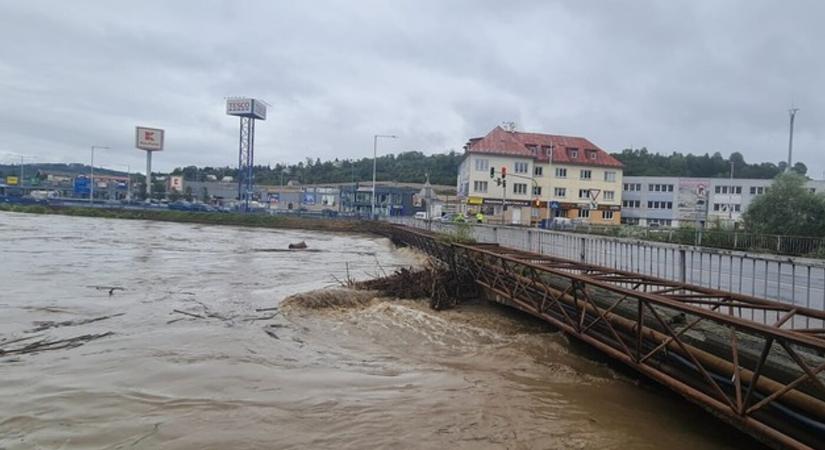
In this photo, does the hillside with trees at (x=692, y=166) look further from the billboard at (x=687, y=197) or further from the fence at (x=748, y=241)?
the fence at (x=748, y=241)

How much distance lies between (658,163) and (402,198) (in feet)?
188

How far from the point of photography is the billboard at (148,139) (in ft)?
336

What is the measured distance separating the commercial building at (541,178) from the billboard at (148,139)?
6478 centimetres

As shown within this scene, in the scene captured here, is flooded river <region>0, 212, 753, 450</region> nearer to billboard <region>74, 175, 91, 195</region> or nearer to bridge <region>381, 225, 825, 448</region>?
bridge <region>381, 225, 825, 448</region>

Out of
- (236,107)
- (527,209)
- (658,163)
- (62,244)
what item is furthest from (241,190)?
(658,163)

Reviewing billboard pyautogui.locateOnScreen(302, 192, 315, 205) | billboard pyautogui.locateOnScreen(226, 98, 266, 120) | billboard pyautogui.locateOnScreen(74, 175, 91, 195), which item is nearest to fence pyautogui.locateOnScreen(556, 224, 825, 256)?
billboard pyautogui.locateOnScreen(226, 98, 266, 120)

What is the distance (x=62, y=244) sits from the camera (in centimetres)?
3089

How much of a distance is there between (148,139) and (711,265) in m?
111

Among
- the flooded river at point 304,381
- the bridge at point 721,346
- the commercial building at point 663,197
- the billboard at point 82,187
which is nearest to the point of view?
the bridge at point 721,346

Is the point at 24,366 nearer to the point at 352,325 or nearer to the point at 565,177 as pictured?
the point at 352,325

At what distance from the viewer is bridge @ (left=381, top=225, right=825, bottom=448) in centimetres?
511

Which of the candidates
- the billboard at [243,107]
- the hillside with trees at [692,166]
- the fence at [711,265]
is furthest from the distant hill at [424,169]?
the fence at [711,265]

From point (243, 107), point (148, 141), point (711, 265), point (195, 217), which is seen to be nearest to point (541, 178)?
point (195, 217)

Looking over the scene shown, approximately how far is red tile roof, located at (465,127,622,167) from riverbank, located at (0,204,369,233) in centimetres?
1951
